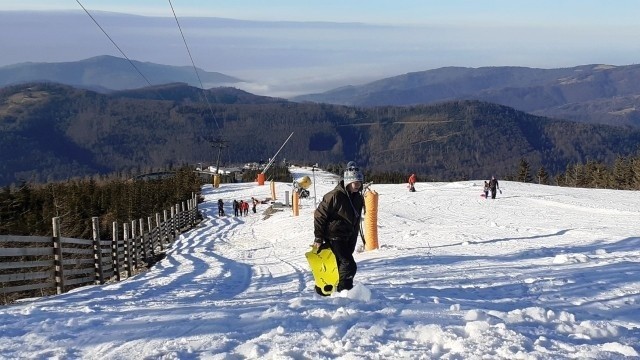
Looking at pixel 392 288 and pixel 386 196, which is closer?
pixel 392 288

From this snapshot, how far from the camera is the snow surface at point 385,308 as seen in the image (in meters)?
6.36

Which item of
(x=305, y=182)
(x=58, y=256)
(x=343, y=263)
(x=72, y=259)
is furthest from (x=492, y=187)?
(x=343, y=263)

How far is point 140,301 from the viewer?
32.0 feet

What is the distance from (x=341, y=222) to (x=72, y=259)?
23.8ft

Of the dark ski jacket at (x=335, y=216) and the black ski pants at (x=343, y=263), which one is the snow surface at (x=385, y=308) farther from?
the dark ski jacket at (x=335, y=216)

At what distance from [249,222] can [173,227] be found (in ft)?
24.5

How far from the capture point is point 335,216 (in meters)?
9.61

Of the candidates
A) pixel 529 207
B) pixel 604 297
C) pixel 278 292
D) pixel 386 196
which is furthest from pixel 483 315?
pixel 386 196

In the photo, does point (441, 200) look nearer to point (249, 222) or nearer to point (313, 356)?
point (249, 222)

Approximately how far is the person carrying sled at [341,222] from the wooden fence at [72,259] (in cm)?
499

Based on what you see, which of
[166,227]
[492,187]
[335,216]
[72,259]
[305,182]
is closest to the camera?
[335,216]

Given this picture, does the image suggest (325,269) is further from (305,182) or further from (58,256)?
(305,182)

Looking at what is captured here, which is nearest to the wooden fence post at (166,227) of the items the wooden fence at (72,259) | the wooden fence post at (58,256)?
the wooden fence at (72,259)

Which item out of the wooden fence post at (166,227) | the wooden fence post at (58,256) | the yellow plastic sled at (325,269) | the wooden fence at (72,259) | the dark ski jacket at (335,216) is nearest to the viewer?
the yellow plastic sled at (325,269)
